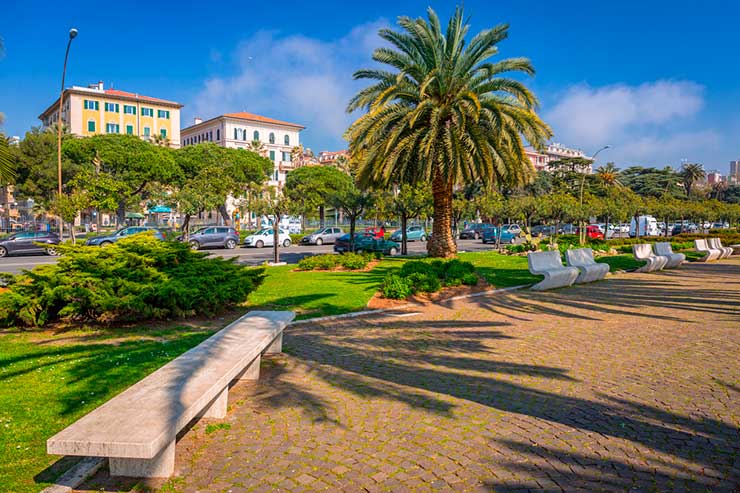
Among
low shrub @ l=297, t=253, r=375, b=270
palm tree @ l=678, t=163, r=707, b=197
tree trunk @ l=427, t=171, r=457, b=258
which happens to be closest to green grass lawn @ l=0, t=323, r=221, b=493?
low shrub @ l=297, t=253, r=375, b=270

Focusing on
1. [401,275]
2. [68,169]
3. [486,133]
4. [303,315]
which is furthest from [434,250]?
[68,169]

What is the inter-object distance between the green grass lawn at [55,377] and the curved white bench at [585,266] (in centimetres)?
975

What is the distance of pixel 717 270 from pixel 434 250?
30.7 ft

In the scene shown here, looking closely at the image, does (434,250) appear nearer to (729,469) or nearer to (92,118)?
(729,469)

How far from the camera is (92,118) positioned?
76875mm

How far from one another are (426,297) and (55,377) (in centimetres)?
714

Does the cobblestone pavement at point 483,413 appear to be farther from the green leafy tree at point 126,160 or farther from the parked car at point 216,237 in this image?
the green leafy tree at point 126,160

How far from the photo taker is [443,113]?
A: 17453 mm

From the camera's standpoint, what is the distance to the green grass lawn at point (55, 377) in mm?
3586

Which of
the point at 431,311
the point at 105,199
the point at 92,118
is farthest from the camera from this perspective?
the point at 92,118

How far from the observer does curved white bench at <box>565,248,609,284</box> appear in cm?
1392

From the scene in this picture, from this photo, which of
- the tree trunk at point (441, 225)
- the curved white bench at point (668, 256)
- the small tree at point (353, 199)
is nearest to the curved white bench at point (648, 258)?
the curved white bench at point (668, 256)

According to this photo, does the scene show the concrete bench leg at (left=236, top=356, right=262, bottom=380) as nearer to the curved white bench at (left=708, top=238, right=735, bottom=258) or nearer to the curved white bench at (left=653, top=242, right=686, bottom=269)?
the curved white bench at (left=653, top=242, right=686, bottom=269)

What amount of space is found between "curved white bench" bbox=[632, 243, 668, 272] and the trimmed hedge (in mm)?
7559
